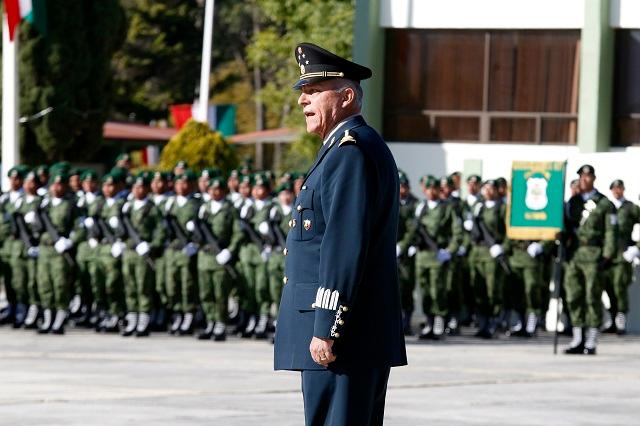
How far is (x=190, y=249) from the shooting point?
2028 cm

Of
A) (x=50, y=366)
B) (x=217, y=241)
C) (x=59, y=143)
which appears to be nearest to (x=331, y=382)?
(x=50, y=366)

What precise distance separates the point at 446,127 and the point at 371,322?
19202 mm

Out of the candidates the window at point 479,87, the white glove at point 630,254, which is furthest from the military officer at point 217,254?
the window at point 479,87

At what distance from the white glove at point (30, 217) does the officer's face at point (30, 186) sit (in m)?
0.28

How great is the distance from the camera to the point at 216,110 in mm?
49500

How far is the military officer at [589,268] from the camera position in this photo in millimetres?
18266

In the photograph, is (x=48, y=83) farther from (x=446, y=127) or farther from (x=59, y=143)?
(x=446, y=127)

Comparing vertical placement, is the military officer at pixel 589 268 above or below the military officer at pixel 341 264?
below

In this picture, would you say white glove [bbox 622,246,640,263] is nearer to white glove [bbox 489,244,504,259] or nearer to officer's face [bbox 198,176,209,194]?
white glove [bbox 489,244,504,259]

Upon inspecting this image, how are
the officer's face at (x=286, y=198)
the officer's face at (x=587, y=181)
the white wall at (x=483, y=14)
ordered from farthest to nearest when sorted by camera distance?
the white wall at (x=483, y=14), the officer's face at (x=286, y=198), the officer's face at (x=587, y=181)

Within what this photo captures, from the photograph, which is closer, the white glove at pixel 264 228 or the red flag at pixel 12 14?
the white glove at pixel 264 228

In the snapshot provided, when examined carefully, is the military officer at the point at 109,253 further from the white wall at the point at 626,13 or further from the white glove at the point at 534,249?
the white wall at the point at 626,13

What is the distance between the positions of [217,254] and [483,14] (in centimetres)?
699

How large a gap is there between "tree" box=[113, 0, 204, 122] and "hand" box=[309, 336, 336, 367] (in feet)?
164
